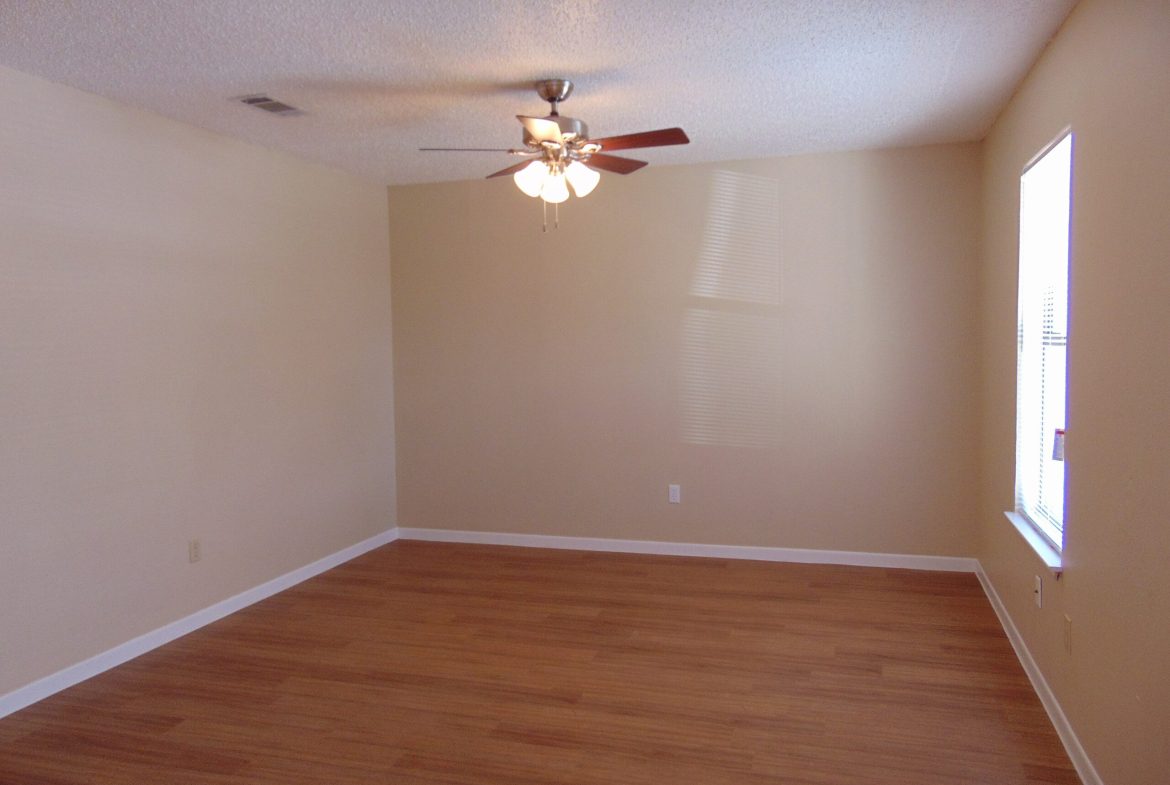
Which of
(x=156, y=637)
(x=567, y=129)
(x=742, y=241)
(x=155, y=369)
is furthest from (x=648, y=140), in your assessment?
(x=156, y=637)

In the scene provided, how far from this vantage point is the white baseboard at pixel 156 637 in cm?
329

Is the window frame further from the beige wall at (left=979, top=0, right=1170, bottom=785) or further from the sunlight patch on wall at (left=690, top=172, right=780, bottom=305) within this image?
the sunlight patch on wall at (left=690, top=172, right=780, bottom=305)

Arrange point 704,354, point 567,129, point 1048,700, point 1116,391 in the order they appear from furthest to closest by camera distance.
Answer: point 704,354
point 567,129
point 1048,700
point 1116,391

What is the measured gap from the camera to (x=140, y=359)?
12.5 feet

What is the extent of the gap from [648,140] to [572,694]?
2.16m

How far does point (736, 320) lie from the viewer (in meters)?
5.15

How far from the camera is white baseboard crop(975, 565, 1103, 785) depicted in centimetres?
255

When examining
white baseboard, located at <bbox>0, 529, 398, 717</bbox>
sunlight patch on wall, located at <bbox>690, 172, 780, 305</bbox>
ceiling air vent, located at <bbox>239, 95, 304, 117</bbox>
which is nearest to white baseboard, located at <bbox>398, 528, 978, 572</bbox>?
white baseboard, located at <bbox>0, 529, 398, 717</bbox>

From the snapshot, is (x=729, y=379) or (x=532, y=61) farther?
(x=729, y=379)

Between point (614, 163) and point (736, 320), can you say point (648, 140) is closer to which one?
point (614, 163)

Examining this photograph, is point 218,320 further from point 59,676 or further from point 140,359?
point 59,676

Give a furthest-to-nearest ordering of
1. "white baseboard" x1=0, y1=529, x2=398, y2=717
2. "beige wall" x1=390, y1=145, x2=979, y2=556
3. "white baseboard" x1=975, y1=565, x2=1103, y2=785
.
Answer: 1. "beige wall" x1=390, y1=145, x2=979, y2=556
2. "white baseboard" x1=0, y1=529, x2=398, y2=717
3. "white baseboard" x1=975, y1=565, x2=1103, y2=785

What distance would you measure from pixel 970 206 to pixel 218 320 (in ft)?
13.3

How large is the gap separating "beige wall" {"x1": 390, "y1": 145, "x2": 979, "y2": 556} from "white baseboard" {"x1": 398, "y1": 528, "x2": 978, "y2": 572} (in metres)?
0.06
